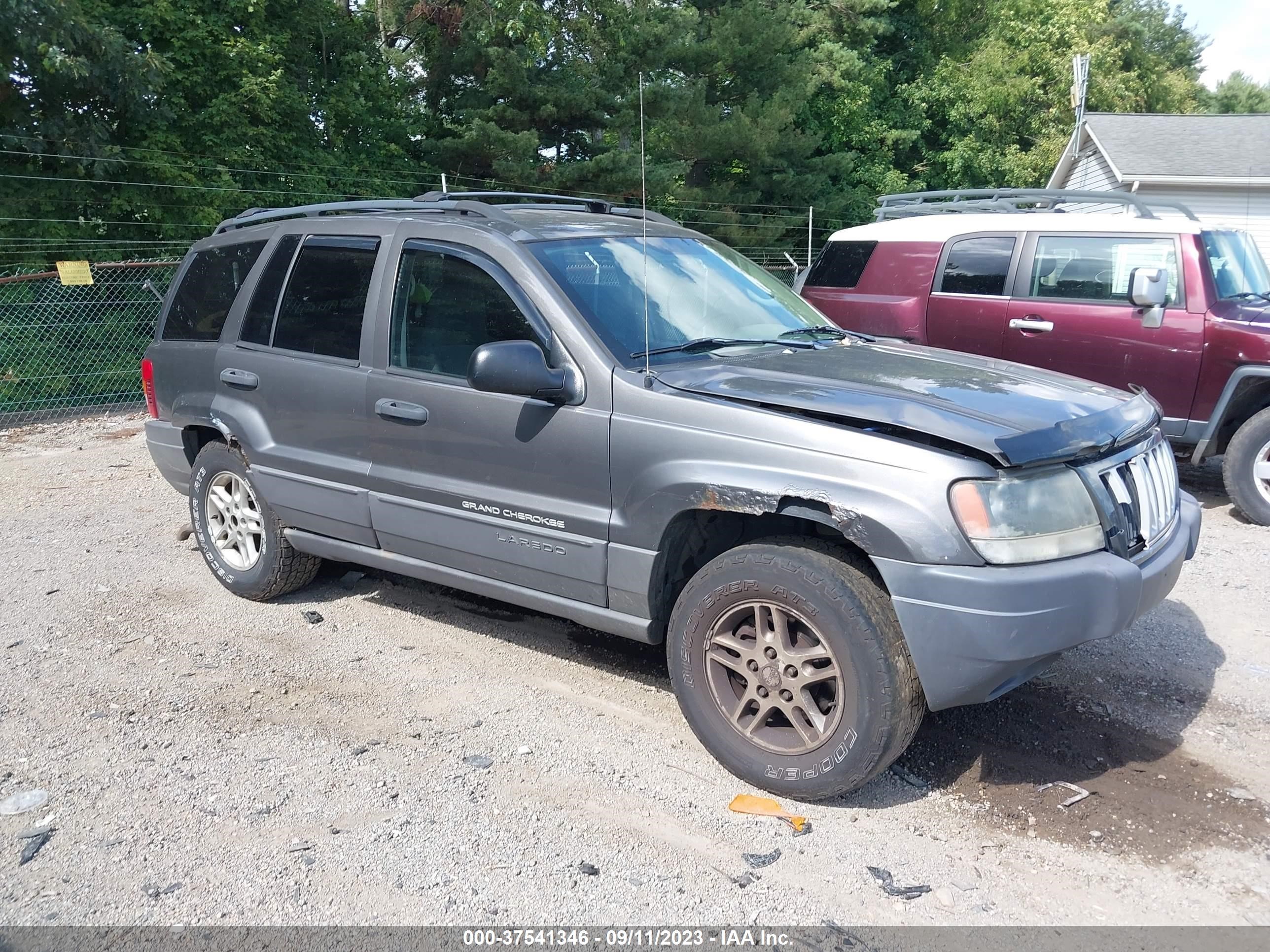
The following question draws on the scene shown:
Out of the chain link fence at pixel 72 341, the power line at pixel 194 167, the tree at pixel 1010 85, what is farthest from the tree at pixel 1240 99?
the chain link fence at pixel 72 341

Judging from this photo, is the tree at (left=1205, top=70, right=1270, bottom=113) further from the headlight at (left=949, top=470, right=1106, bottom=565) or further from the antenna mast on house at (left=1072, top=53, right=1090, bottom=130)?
the headlight at (left=949, top=470, right=1106, bottom=565)

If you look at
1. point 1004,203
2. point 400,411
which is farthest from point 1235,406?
point 400,411

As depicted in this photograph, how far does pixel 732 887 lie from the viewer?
3.08 m

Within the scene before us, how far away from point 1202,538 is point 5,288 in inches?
482

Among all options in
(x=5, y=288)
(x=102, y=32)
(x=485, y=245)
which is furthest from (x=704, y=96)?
(x=485, y=245)

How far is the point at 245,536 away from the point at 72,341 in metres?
8.26

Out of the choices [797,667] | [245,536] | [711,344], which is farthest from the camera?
[245,536]

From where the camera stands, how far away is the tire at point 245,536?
17.5 feet

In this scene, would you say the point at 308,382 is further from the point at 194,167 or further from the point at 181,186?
the point at 194,167

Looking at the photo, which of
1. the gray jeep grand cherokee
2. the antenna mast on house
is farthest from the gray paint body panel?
the antenna mast on house

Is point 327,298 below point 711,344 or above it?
above

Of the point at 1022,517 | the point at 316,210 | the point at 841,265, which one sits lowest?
the point at 1022,517

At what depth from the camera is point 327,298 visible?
4980mm

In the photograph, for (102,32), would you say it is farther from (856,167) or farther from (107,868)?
(856,167)
